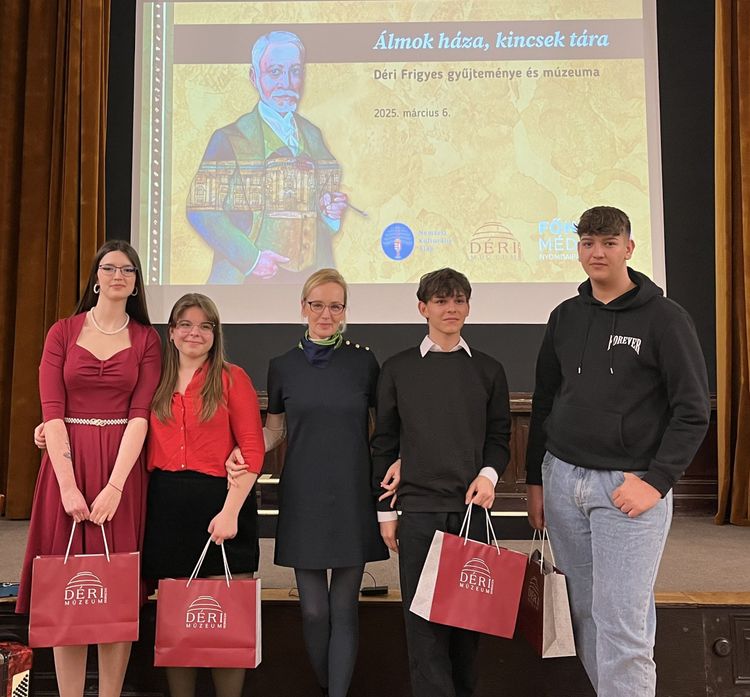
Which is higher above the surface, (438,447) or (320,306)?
(320,306)

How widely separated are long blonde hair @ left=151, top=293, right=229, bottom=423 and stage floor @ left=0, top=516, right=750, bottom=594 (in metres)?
1.01

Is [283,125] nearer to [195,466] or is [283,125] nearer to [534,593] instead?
[195,466]

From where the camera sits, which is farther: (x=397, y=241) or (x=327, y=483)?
(x=397, y=241)

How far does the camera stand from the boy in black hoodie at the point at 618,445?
171 centimetres

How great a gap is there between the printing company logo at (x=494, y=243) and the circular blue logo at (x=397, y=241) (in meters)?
0.37

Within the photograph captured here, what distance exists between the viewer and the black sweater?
194 centimetres

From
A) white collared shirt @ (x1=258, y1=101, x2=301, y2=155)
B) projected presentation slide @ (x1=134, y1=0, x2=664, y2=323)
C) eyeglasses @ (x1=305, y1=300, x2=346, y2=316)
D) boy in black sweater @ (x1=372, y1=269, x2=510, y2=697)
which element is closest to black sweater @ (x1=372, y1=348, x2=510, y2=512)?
boy in black sweater @ (x1=372, y1=269, x2=510, y2=697)

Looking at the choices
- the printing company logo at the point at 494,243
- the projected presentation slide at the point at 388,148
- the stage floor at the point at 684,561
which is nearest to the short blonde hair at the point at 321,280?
the stage floor at the point at 684,561

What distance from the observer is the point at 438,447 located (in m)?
1.96

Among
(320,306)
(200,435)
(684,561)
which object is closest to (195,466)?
(200,435)

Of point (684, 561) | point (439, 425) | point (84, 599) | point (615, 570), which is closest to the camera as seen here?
point (615, 570)

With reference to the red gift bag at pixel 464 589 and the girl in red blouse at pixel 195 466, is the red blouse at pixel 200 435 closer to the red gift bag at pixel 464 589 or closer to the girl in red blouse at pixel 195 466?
the girl in red blouse at pixel 195 466

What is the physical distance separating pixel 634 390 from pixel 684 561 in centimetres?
172

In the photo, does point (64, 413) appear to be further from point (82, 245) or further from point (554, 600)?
point (82, 245)
